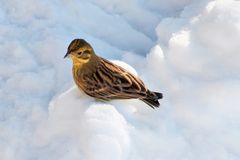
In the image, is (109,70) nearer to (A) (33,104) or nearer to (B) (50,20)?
(A) (33,104)

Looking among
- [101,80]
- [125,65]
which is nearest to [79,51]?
[101,80]

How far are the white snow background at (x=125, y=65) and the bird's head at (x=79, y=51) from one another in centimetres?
24

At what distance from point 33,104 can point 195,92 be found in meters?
1.06

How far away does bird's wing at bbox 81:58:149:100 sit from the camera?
12.7ft

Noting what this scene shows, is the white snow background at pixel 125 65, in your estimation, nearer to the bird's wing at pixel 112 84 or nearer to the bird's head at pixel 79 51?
the bird's wing at pixel 112 84

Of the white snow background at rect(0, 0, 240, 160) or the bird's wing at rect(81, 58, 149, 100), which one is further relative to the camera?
the bird's wing at rect(81, 58, 149, 100)

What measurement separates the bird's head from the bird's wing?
0.36 ft

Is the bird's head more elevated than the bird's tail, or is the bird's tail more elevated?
the bird's head

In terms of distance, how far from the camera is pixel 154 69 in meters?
4.21

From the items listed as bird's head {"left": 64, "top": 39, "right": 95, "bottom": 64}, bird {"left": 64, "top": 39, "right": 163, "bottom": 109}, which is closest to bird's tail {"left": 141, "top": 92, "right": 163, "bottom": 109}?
bird {"left": 64, "top": 39, "right": 163, "bottom": 109}

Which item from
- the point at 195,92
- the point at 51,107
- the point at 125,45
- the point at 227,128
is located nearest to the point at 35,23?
the point at 125,45

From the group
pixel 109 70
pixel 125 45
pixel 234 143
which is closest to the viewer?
pixel 234 143

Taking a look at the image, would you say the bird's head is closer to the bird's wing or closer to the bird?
the bird

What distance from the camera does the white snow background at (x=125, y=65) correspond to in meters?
3.63
